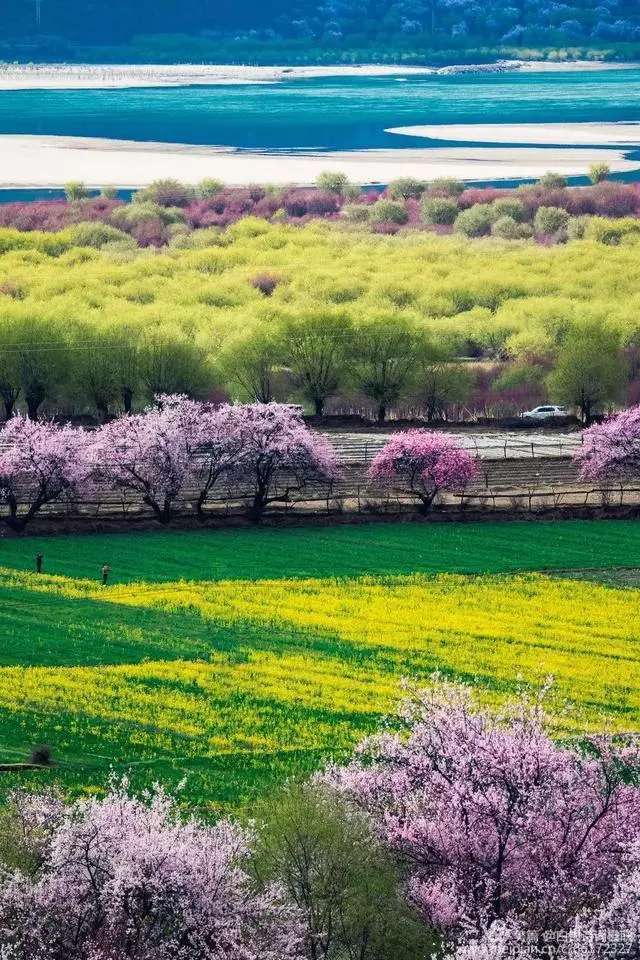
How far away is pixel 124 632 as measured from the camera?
186 ft

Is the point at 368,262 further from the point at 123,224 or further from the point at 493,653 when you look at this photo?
the point at 493,653

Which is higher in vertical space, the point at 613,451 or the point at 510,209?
the point at 510,209

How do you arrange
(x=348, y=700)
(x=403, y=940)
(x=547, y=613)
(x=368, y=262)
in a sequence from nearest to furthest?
(x=403, y=940) → (x=348, y=700) → (x=547, y=613) → (x=368, y=262)

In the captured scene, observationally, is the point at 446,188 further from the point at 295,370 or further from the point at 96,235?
the point at 295,370

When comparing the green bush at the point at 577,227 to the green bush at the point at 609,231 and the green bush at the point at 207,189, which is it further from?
the green bush at the point at 207,189

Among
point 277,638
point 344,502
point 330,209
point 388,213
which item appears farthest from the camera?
point 330,209

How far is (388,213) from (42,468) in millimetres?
103341

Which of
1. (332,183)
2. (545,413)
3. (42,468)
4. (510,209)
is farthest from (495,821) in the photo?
(332,183)

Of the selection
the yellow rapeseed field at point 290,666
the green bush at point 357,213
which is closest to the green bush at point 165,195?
the green bush at point 357,213

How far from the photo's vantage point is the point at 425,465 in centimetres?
7244

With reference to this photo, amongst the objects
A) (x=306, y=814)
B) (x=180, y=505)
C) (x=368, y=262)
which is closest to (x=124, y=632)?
(x=180, y=505)

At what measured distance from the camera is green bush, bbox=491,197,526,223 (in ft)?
549

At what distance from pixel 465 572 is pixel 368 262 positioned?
76.7 m

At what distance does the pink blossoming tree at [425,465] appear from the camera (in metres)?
72.0
